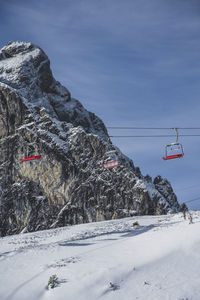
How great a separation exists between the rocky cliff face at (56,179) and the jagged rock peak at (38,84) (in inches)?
226

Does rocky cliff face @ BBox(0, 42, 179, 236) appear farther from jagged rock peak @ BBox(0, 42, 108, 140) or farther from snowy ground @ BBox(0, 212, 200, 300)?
snowy ground @ BBox(0, 212, 200, 300)

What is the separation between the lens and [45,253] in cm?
1636

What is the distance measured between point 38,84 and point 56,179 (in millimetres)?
32986

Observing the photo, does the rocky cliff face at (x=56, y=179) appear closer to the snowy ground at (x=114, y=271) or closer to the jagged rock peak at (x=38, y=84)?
the jagged rock peak at (x=38, y=84)

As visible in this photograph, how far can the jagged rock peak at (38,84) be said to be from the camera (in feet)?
238

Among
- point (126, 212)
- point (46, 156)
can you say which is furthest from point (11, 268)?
point (46, 156)

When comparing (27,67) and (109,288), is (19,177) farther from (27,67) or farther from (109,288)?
(109,288)

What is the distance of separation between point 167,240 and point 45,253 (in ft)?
25.4

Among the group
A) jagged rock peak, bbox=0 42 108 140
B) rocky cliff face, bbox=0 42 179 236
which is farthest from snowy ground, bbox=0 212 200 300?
jagged rock peak, bbox=0 42 108 140

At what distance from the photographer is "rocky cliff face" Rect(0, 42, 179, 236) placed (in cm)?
5394

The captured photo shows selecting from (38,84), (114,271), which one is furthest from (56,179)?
(114,271)

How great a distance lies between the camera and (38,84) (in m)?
75.9

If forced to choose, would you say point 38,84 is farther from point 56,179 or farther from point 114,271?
point 114,271

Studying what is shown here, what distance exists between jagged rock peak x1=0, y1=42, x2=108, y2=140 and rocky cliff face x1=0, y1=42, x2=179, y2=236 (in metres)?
5.74
